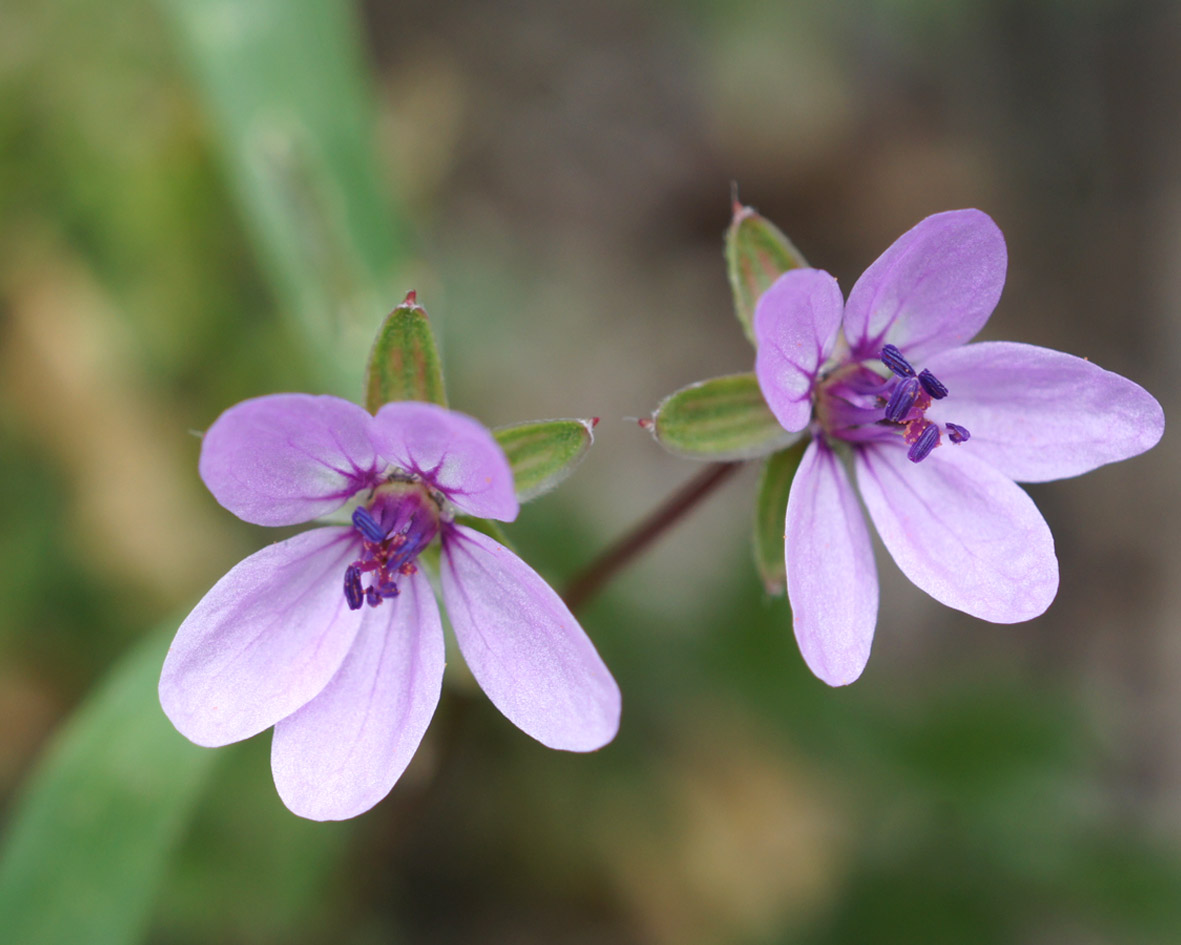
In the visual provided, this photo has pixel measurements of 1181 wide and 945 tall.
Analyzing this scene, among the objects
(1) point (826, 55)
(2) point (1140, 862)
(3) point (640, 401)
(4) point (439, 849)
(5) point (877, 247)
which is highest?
(1) point (826, 55)

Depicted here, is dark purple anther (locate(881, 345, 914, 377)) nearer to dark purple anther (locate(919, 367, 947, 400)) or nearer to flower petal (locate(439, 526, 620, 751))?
dark purple anther (locate(919, 367, 947, 400))

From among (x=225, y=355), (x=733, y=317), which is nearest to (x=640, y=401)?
(x=733, y=317)

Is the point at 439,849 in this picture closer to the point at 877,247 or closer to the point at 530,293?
the point at 530,293

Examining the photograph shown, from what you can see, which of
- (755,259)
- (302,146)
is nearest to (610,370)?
(302,146)

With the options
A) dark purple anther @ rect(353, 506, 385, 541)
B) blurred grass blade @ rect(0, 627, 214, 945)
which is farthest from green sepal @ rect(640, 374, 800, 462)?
blurred grass blade @ rect(0, 627, 214, 945)

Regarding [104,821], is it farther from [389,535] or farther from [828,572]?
[828,572]

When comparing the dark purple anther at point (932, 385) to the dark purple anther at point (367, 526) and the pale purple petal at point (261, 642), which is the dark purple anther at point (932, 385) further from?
the pale purple petal at point (261, 642)

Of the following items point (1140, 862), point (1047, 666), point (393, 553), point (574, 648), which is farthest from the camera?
point (1047, 666)

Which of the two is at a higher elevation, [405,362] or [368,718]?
[405,362]
